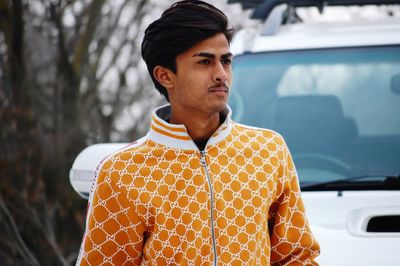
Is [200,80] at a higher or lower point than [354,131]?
higher

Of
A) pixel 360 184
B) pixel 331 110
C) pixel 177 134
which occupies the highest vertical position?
pixel 177 134

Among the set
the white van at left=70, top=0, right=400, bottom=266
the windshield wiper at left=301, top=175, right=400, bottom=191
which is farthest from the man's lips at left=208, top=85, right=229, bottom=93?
the windshield wiper at left=301, top=175, right=400, bottom=191

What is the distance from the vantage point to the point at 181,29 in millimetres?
2270

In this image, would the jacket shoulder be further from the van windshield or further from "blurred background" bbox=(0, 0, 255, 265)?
"blurred background" bbox=(0, 0, 255, 265)

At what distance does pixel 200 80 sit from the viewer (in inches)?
89.5

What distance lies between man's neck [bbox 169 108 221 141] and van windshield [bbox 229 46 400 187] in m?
1.06

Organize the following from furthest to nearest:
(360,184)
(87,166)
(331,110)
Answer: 1. (331,110)
2. (360,184)
3. (87,166)

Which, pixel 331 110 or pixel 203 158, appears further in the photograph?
pixel 331 110

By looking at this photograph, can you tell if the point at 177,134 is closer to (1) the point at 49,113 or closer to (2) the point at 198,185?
(2) the point at 198,185

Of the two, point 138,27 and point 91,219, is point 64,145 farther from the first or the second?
point 91,219

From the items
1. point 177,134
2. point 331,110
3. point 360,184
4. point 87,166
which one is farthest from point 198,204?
point 331,110

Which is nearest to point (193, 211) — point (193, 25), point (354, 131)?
point (193, 25)

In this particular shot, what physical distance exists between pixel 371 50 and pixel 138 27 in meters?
9.14

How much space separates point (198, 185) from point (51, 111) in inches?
310
